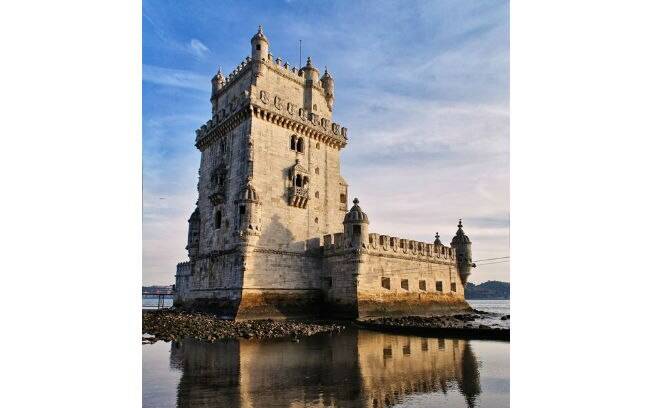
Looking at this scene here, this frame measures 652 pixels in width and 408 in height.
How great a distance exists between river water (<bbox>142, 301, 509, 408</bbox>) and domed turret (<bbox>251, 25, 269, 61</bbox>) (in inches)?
686

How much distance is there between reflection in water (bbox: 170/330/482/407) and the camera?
790 cm

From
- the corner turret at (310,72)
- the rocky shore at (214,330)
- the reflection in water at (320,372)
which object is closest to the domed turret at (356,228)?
the rocky shore at (214,330)

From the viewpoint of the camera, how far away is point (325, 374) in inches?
382

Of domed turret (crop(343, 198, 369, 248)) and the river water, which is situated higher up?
domed turret (crop(343, 198, 369, 248))

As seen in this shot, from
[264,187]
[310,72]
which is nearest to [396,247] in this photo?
[264,187]

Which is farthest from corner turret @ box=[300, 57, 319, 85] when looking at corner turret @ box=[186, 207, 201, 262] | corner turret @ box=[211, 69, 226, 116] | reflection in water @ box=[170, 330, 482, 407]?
reflection in water @ box=[170, 330, 482, 407]

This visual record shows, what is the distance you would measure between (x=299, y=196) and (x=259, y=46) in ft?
30.9

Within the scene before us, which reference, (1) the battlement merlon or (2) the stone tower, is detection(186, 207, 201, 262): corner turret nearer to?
(2) the stone tower

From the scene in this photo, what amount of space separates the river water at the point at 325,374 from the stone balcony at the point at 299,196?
11700 millimetres

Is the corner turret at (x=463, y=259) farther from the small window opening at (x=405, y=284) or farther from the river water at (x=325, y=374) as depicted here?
the river water at (x=325, y=374)

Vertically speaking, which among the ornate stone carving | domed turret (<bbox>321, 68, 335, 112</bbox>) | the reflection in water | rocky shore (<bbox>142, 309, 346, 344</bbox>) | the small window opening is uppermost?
domed turret (<bbox>321, 68, 335, 112</bbox>)

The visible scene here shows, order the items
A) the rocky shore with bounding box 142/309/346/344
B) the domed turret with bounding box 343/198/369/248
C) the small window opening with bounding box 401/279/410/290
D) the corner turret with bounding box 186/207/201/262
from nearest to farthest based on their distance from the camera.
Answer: the rocky shore with bounding box 142/309/346/344, the domed turret with bounding box 343/198/369/248, the small window opening with bounding box 401/279/410/290, the corner turret with bounding box 186/207/201/262
